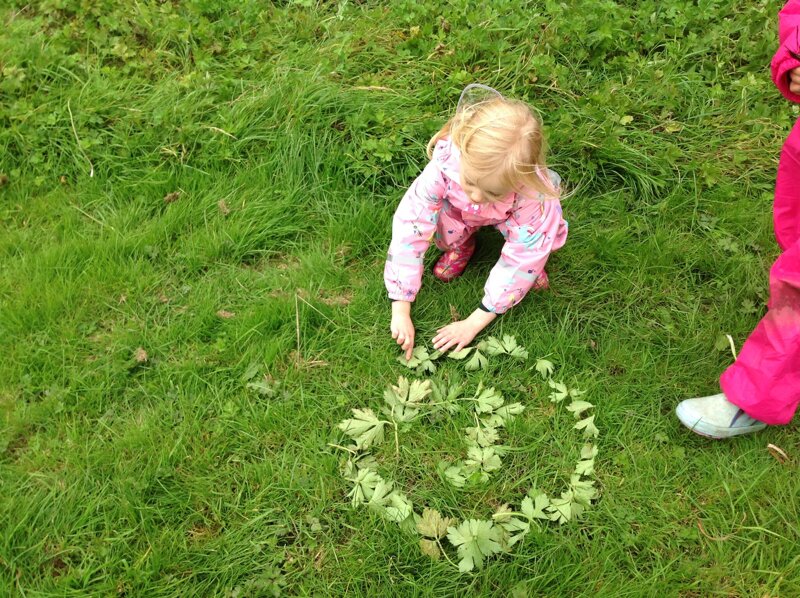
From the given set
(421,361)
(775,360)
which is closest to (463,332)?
(421,361)

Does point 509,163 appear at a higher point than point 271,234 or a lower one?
higher

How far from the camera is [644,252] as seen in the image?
308 cm

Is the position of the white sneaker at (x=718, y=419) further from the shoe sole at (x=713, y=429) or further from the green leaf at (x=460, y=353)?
the green leaf at (x=460, y=353)

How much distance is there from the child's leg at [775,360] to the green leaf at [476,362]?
2.82 feet

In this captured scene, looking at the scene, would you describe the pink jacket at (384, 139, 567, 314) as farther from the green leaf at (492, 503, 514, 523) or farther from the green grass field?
the green leaf at (492, 503, 514, 523)

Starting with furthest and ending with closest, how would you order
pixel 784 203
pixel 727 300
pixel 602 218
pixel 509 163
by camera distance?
pixel 602 218
pixel 727 300
pixel 784 203
pixel 509 163

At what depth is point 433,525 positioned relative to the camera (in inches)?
93.0

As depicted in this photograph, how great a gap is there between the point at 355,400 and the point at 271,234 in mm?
907

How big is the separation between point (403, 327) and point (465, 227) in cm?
46

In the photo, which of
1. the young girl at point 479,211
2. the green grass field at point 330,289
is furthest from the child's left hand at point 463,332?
the green grass field at point 330,289

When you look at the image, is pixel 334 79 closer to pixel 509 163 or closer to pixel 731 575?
pixel 509 163

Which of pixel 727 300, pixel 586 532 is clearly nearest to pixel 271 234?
pixel 586 532

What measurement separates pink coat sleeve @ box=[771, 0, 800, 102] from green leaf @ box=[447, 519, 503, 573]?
169 centimetres

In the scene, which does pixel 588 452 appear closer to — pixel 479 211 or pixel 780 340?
pixel 780 340
